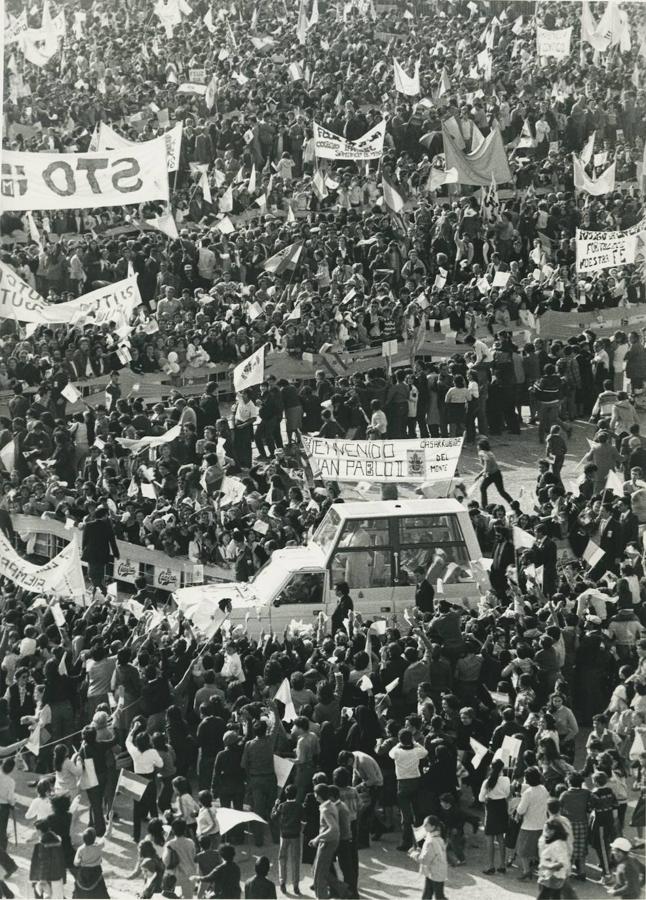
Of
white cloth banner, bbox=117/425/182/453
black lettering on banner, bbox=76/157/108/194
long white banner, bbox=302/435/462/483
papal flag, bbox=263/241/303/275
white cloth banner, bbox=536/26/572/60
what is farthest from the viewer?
white cloth banner, bbox=536/26/572/60

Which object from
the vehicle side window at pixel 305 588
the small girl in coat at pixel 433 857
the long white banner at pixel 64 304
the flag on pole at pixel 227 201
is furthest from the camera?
the flag on pole at pixel 227 201

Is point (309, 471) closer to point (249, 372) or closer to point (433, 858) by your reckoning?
point (249, 372)

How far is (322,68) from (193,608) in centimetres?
3037

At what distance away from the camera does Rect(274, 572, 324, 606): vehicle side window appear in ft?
63.9

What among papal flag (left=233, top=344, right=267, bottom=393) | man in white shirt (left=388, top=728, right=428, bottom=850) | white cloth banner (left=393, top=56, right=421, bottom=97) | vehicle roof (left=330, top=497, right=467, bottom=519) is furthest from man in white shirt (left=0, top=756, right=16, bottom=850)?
white cloth banner (left=393, top=56, right=421, bottom=97)

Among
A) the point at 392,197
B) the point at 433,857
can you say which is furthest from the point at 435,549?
the point at 392,197

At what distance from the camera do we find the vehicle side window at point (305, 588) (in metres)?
19.5

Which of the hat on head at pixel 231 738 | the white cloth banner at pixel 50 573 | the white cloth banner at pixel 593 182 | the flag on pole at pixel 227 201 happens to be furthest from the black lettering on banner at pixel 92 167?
the hat on head at pixel 231 738

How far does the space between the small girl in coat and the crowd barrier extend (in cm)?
756

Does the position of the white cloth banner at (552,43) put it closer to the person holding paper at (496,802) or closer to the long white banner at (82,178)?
the long white banner at (82,178)

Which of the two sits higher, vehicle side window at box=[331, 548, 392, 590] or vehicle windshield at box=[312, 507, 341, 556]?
vehicle windshield at box=[312, 507, 341, 556]

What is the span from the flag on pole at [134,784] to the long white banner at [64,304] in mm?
11830

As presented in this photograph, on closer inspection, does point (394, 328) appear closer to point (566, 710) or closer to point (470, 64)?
point (566, 710)

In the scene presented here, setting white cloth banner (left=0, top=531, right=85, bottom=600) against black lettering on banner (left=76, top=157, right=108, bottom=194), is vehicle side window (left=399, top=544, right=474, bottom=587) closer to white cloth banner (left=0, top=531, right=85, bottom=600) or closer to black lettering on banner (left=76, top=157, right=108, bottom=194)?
white cloth banner (left=0, top=531, right=85, bottom=600)
